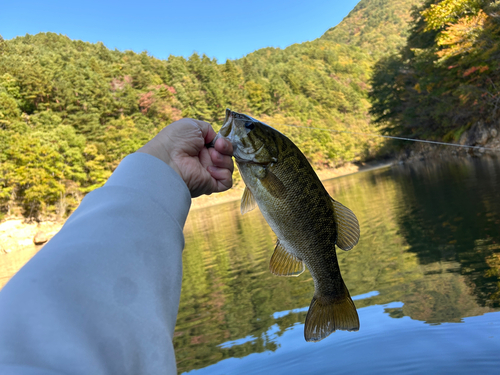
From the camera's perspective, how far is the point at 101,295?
2.05 feet

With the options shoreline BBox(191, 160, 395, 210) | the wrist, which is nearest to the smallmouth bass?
the wrist

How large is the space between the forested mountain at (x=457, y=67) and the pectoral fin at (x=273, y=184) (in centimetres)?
2344

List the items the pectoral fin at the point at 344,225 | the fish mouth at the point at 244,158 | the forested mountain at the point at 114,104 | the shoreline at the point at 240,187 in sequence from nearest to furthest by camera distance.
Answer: the fish mouth at the point at 244,158
the pectoral fin at the point at 344,225
the forested mountain at the point at 114,104
the shoreline at the point at 240,187

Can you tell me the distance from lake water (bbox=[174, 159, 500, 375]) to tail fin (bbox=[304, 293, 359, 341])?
6.07ft

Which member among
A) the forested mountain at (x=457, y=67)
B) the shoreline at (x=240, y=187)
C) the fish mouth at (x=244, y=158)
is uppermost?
the forested mountain at (x=457, y=67)

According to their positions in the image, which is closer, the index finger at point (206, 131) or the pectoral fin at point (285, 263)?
the index finger at point (206, 131)

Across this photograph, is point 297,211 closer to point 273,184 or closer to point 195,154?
point 273,184

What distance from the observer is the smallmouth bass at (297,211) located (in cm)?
183

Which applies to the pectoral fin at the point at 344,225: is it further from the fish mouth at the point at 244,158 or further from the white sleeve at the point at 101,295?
the white sleeve at the point at 101,295

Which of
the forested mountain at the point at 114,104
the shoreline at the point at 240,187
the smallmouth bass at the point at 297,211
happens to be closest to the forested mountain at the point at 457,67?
the shoreline at the point at 240,187

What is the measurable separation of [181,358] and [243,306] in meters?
1.82

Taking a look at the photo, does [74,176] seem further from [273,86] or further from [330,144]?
[273,86]

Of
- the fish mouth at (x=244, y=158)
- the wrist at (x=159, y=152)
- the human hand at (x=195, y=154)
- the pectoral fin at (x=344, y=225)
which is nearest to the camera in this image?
the wrist at (x=159, y=152)

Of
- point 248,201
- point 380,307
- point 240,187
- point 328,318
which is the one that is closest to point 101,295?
point 248,201
